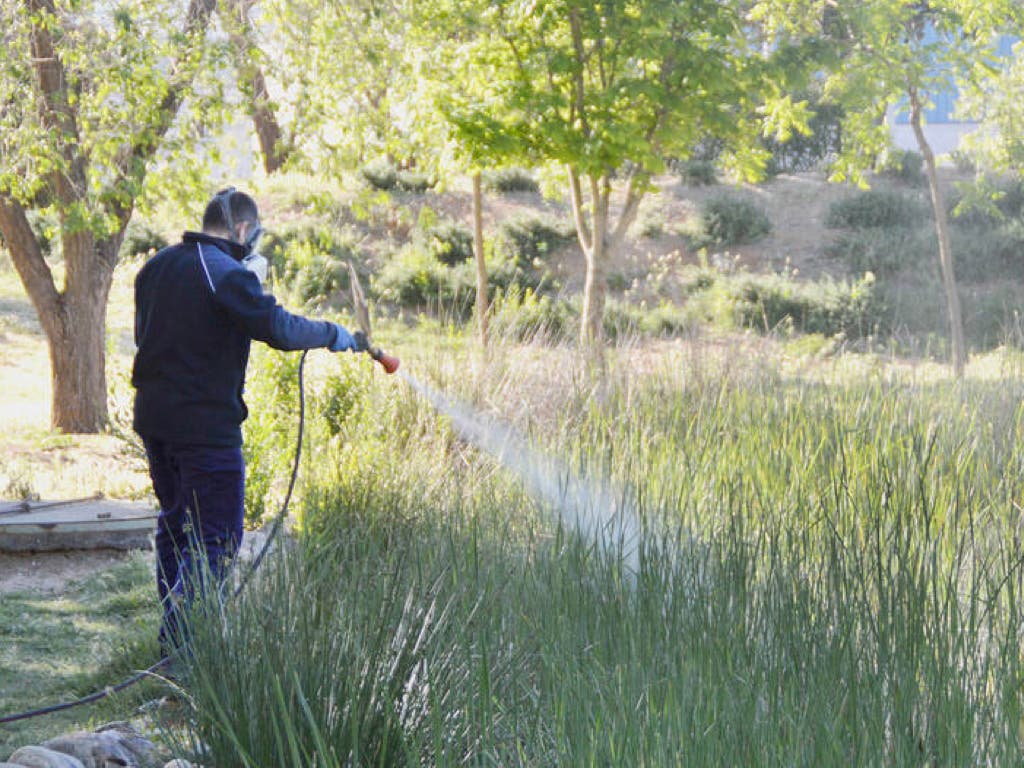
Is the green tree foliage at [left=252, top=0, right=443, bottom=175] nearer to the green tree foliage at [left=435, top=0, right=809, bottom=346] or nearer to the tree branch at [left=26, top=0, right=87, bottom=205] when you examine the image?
the green tree foliage at [left=435, top=0, right=809, bottom=346]

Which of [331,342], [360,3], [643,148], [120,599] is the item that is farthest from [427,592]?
[643,148]

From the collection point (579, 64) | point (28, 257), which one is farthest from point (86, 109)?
point (579, 64)

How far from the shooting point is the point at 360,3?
34.1ft

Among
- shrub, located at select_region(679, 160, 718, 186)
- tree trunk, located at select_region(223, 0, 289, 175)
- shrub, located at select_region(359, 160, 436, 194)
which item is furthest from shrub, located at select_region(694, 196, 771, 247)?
tree trunk, located at select_region(223, 0, 289, 175)

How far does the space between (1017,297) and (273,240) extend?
44.8 ft

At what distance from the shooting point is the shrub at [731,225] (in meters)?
Answer: 26.4

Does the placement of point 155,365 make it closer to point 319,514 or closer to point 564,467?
point 319,514

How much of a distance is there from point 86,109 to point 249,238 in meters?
5.70

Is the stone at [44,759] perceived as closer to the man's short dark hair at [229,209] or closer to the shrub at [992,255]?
the man's short dark hair at [229,209]

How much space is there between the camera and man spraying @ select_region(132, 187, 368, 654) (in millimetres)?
4742

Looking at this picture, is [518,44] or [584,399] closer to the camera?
[584,399]

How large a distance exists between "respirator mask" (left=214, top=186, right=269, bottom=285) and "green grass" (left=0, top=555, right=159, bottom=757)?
144 cm

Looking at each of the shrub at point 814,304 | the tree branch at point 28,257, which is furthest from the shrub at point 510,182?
the tree branch at point 28,257

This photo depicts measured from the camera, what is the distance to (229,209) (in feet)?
16.4
